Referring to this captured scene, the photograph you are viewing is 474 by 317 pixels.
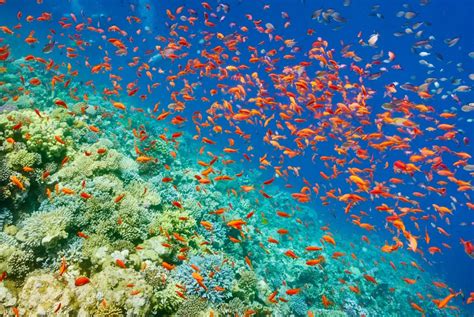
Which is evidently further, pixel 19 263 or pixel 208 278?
pixel 208 278

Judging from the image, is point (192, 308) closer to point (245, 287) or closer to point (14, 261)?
point (245, 287)

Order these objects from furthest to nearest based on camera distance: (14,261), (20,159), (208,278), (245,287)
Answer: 1. (245,287)
2. (20,159)
3. (208,278)
4. (14,261)

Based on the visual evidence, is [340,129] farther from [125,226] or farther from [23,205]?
[23,205]

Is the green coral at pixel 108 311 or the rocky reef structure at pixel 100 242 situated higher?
the rocky reef structure at pixel 100 242

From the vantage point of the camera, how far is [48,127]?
7.03m

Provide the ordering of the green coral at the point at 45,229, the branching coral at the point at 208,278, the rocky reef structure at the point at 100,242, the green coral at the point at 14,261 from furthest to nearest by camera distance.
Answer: the branching coral at the point at 208,278
the green coral at the point at 45,229
the green coral at the point at 14,261
the rocky reef structure at the point at 100,242

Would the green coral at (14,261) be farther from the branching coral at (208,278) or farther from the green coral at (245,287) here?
the green coral at (245,287)

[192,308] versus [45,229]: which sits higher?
[45,229]

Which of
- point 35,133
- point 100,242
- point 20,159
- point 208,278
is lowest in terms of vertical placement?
point 208,278

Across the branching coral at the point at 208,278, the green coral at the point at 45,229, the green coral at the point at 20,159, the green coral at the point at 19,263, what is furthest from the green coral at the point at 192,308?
the green coral at the point at 20,159

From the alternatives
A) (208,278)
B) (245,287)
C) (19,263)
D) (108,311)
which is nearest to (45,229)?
(19,263)

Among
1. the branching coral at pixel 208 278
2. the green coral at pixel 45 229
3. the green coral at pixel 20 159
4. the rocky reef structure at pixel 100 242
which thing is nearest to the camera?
the rocky reef structure at pixel 100 242

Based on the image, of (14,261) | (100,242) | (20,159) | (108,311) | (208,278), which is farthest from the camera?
(20,159)

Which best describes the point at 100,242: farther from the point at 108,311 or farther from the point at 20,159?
the point at 20,159
